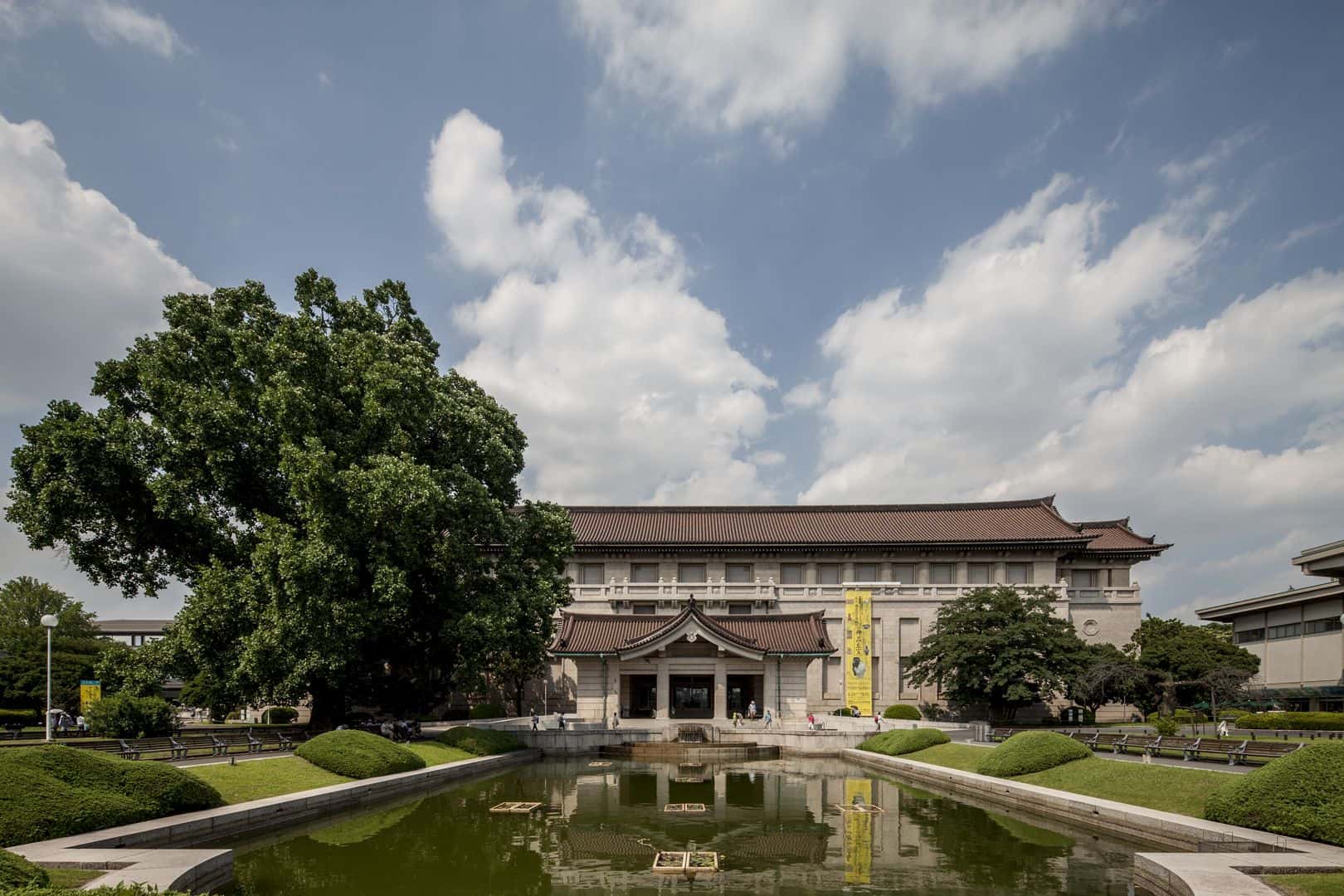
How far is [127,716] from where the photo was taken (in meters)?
24.1

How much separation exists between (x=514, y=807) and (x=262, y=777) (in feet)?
18.5

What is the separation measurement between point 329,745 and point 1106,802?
59.3ft

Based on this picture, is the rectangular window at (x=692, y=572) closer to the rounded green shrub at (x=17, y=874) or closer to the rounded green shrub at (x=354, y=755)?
the rounded green shrub at (x=354, y=755)

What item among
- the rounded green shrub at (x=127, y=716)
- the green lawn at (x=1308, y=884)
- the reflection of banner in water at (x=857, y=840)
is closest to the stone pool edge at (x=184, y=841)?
the reflection of banner in water at (x=857, y=840)

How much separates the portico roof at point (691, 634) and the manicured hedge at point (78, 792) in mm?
27073

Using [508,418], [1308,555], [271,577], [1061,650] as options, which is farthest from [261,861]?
[1308,555]

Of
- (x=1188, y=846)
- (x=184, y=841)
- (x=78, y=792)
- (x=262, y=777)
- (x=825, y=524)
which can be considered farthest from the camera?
(x=825, y=524)

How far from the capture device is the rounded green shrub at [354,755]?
20.1m

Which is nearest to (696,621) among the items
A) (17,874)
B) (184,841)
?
(184,841)

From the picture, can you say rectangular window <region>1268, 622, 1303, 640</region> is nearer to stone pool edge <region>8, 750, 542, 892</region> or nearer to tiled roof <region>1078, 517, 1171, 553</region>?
tiled roof <region>1078, 517, 1171, 553</region>

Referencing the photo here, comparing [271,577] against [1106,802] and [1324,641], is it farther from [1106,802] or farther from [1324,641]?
[1324,641]

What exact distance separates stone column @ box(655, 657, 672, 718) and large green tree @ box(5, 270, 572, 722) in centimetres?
1289

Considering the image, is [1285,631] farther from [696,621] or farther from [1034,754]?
[1034,754]

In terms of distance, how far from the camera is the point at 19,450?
2455cm
